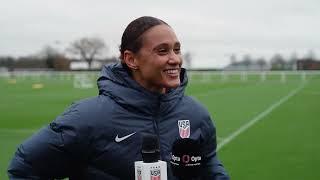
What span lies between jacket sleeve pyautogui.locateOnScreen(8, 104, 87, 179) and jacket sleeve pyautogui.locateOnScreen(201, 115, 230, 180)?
0.61 meters

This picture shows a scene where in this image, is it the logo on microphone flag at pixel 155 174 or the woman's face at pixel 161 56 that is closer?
the logo on microphone flag at pixel 155 174

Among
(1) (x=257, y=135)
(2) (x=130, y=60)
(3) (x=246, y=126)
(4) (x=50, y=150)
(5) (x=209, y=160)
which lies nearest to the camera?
(4) (x=50, y=150)

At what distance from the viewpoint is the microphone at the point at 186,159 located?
89.4 inches

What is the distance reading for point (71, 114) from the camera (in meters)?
2.51

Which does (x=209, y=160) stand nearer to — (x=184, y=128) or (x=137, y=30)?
(x=184, y=128)

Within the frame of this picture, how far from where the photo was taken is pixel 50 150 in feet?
8.02

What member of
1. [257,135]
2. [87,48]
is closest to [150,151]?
[257,135]

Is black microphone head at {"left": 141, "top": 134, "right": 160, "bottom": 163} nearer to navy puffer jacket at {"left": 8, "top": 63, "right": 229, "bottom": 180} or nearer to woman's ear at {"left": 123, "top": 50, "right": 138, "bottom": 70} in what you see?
navy puffer jacket at {"left": 8, "top": 63, "right": 229, "bottom": 180}

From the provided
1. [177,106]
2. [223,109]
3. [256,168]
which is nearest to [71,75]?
[223,109]

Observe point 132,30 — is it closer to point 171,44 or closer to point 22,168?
point 171,44

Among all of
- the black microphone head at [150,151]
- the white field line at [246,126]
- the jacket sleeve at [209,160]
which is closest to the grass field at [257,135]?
the white field line at [246,126]

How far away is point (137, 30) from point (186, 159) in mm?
618

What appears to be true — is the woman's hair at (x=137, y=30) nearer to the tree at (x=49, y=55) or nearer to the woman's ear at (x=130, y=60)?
the woman's ear at (x=130, y=60)

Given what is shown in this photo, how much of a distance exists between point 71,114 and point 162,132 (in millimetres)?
398
